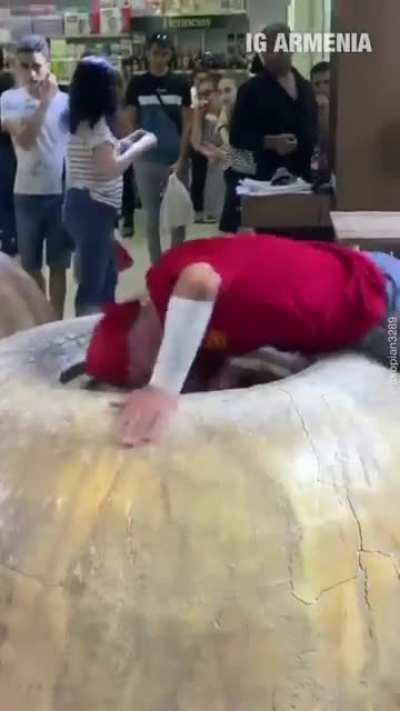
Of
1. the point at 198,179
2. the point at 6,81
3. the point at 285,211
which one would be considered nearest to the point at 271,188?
the point at 285,211

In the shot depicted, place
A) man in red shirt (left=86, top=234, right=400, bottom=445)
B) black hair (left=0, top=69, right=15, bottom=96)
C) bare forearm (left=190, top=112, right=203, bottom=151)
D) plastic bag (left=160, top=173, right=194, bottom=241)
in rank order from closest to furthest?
man in red shirt (left=86, top=234, right=400, bottom=445) < black hair (left=0, top=69, right=15, bottom=96) < plastic bag (left=160, top=173, right=194, bottom=241) < bare forearm (left=190, top=112, right=203, bottom=151)

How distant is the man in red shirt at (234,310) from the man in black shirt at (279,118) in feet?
5.49

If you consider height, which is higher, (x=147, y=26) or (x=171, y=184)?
(x=147, y=26)

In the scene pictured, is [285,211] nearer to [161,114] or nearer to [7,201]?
[161,114]

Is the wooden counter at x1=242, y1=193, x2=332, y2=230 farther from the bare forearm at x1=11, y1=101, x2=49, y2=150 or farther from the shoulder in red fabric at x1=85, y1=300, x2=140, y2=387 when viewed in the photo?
the shoulder in red fabric at x1=85, y1=300, x2=140, y2=387

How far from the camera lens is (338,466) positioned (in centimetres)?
141

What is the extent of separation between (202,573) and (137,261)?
332 centimetres

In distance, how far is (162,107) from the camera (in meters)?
4.16

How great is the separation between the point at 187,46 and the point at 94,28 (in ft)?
1.61

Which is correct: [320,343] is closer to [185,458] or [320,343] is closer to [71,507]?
[185,458]

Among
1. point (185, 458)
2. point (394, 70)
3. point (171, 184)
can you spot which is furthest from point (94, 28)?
point (185, 458)

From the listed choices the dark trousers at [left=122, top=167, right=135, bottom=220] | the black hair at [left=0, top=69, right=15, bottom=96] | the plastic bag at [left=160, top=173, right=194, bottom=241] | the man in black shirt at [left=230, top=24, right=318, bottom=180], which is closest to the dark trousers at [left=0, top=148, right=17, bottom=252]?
the black hair at [left=0, top=69, right=15, bottom=96]

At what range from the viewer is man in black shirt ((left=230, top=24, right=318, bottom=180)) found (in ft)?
11.1

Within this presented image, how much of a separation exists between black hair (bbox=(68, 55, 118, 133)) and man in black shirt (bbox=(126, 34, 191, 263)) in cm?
70
